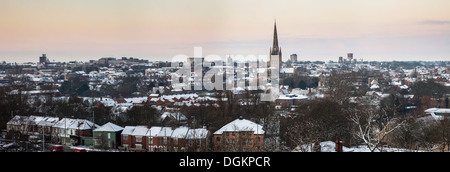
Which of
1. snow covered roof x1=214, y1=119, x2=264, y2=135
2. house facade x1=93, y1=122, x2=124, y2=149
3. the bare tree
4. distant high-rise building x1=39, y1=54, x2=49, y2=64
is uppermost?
distant high-rise building x1=39, y1=54, x2=49, y2=64

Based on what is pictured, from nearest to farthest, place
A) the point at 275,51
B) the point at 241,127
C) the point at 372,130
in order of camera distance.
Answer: the point at 372,130 → the point at 241,127 → the point at 275,51

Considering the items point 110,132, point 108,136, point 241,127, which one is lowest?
point 108,136

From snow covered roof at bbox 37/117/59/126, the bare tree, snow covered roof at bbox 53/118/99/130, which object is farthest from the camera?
snow covered roof at bbox 37/117/59/126

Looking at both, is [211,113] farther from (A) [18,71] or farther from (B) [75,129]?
(A) [18,71]

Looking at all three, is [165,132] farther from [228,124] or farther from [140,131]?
[228,124]

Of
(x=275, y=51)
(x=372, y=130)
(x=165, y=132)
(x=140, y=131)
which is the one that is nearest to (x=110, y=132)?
(x=140, y=131)

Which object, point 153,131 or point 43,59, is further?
point 43,59

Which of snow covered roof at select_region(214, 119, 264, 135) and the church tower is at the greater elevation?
the church tower

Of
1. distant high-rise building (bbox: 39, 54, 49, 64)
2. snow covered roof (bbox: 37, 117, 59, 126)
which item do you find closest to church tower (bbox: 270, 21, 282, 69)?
distant high-rise building (bbox: 39, 54, 49, 64)

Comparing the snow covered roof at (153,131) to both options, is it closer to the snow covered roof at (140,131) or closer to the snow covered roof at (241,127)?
the snow covered roof at (140,131)

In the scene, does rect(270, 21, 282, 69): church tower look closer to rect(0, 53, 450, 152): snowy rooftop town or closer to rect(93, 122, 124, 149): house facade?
rect(0, 53, 450, 152): snowy rooftop town

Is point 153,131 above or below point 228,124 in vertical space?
below
